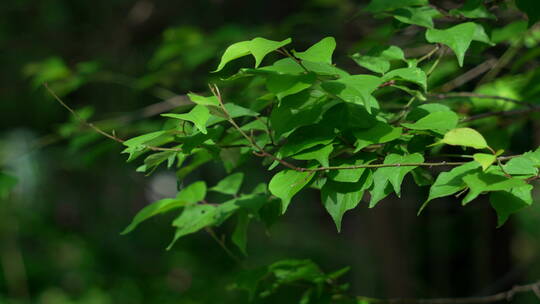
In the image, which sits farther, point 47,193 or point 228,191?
point 47,193

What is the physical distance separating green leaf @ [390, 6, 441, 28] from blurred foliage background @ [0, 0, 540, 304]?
38 cm

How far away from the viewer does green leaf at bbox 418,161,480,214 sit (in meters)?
0.69

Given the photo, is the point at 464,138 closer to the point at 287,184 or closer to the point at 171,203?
the point at 287,184

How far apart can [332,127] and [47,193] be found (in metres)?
4.76

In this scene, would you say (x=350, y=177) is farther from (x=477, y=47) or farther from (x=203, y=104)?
(x=477, y=47)

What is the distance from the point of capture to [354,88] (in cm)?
67

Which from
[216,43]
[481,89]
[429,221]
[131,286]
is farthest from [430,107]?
[131,286]

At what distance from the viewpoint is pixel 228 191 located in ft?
3.46

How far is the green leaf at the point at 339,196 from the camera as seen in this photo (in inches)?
29.1

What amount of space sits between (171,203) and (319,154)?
1.13 feet

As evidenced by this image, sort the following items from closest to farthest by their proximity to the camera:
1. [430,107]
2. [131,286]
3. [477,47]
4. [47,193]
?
[430,107]
[477,47]
[131,286]
[47,193]

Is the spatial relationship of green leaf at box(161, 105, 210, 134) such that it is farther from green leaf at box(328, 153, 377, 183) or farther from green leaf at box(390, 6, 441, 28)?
green leaf at box(390, 6, 441, 28)

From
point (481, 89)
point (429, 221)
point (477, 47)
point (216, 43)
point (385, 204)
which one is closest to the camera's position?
point (477, 47)

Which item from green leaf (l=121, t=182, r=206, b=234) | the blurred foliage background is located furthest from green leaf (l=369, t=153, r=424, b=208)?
the blurred foliage background
